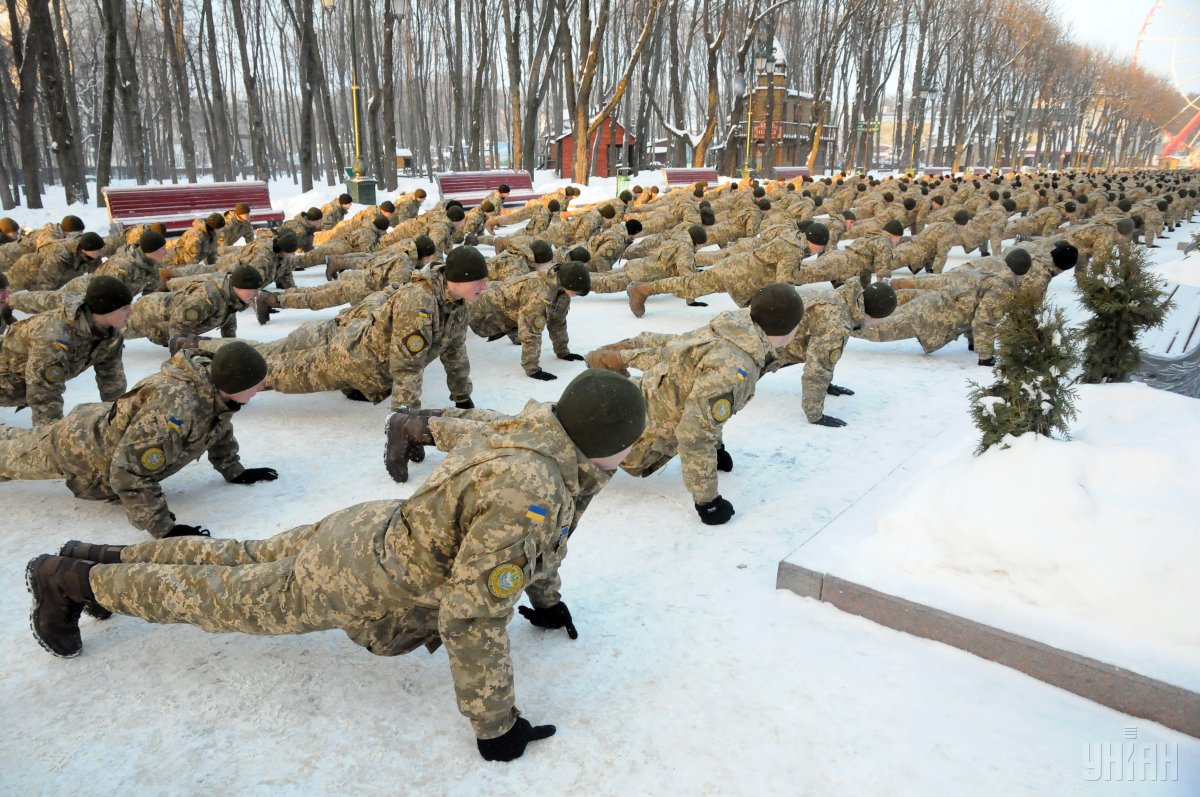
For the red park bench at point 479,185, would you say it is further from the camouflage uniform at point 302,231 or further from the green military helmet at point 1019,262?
the green military helmet at point 1019,262

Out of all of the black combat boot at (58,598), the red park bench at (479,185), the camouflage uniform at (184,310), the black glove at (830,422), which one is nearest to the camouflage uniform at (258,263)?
the camouflage uniform at (184,310)

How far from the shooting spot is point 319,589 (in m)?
2.30

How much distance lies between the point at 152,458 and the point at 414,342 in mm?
1793

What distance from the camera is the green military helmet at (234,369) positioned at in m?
3.55

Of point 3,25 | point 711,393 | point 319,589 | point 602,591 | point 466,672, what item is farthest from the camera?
point 3,25

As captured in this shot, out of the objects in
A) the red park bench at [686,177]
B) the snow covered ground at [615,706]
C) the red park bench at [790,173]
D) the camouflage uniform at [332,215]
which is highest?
the red park bench at [790,173]

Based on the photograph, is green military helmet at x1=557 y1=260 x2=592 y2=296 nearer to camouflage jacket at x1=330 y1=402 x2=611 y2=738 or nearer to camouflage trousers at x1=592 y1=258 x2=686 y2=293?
camouflage trousers at x1=592 y1=258 x2=686 y2=293

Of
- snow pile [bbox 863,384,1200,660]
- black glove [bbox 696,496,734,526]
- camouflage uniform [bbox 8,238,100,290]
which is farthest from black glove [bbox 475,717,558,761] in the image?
camouflage uniform [bbox 8,238,100,290]

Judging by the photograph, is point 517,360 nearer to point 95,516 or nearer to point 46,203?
point 95,516

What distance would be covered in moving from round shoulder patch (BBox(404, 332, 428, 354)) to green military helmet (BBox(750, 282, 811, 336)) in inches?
89.3

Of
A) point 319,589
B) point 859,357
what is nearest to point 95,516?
point 319,589

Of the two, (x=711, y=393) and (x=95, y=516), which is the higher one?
(x=711, y=393)

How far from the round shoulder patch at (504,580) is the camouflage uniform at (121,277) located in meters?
7.31

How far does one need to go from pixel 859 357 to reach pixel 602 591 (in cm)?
510
